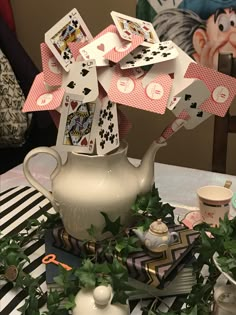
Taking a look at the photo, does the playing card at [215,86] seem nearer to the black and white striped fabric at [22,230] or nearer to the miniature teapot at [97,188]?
the miniature teapot at [97,188]

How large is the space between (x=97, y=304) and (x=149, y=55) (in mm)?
437

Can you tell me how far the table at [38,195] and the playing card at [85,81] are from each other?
0.35 meters

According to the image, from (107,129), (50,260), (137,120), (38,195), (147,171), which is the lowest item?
(137,120)

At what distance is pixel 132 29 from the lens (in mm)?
911

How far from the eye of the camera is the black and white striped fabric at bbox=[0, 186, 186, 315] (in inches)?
33.4

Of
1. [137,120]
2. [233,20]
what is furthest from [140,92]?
[137,120]

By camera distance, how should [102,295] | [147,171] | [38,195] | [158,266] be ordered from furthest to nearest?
[38,195] < [147,171] < [158,266] < [102,295]

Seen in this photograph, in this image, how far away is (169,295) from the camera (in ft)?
2.83

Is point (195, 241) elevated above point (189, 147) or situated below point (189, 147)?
above

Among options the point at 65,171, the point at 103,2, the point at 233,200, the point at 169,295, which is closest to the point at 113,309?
the point at 169,295

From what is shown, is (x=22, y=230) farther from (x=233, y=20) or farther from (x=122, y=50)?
(x=233, y=20)

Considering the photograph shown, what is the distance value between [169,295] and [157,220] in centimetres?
13

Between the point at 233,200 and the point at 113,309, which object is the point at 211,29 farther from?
the point at 113,309

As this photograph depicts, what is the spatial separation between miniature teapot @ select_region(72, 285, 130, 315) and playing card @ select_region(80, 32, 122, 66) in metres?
0.39
